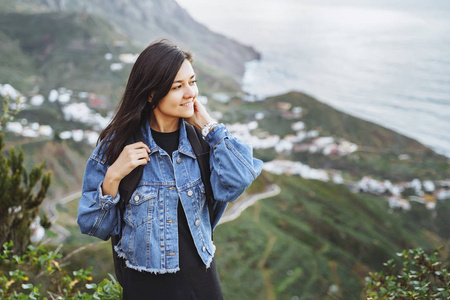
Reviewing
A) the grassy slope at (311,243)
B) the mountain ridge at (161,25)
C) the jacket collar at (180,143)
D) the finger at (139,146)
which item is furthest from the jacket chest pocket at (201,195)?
the mountain ridge at (161,25)

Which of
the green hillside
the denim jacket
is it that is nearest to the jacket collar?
the denim jacket

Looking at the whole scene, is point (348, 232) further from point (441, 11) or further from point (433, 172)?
point (441, 11)

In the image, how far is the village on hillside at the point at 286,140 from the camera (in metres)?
3.94

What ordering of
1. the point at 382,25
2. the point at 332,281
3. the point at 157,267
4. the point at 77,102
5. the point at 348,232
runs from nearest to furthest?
the point at 157,267
the point at 332,281
the point at 348,232
the point at 382,25
the point at 77,102

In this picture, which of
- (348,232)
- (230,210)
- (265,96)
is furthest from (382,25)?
(230,210)

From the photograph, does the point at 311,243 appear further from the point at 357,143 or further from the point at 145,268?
the point at 145,268

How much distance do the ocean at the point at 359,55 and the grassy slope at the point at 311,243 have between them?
86cm

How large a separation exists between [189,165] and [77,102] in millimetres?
3915

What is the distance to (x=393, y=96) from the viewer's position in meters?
4.25

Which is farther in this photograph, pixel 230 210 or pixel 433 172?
pixel 230 210

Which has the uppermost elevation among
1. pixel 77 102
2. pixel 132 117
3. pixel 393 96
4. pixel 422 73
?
pixel 132 117

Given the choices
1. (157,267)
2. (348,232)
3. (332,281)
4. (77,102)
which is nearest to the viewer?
(157,267)

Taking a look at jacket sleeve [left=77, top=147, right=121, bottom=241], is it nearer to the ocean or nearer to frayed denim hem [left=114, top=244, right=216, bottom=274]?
frayed denim hem [left=114, top=244, right=216, bottom=274]

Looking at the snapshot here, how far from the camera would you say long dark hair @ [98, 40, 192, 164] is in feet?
4.19
